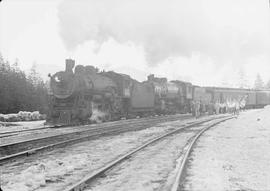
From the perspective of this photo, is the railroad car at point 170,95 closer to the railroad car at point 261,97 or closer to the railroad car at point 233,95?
the railroad car at point 233,95

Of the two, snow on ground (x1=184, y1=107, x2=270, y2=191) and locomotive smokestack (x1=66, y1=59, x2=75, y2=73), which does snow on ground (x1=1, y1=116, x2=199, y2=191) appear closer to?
snow on ground (x1=184, y1=107, x2=270, y2=191)

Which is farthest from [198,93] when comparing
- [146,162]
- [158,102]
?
[146,162]

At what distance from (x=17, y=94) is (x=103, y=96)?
11060mm

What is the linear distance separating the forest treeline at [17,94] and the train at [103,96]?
8649 millimetres

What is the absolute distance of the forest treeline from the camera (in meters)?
28.8

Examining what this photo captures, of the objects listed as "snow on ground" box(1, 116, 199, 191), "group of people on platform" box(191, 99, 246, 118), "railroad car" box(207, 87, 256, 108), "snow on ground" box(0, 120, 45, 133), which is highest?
"railroad car" box(207, 87, 256, 108)

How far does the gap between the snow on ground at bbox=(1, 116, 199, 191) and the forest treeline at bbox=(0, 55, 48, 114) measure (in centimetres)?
1943

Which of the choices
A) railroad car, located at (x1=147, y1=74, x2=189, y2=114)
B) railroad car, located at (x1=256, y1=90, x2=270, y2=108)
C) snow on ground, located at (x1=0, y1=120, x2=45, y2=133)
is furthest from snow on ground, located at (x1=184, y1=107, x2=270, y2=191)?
railroad car, located at (x1=256, y1=90, x2=270, y2=108)

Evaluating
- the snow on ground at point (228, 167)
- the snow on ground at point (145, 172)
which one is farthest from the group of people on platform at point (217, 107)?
the snow on ground at point (145, 172)

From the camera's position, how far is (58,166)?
767 centimetres

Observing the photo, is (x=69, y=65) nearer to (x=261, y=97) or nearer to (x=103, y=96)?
(x=103, y=96)

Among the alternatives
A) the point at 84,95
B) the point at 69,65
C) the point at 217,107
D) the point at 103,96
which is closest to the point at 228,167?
the point at 84,95

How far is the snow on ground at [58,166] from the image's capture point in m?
6.16

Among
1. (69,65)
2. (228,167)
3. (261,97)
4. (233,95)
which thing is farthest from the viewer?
(261,97)
